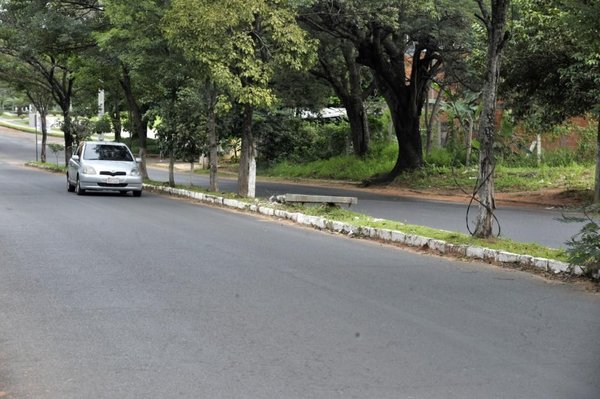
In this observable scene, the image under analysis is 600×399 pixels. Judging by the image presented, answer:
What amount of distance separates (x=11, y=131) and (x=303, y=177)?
56796mm

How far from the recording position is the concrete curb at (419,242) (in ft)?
28.3

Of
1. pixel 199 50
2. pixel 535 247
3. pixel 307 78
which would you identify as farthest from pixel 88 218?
pixel 307 78

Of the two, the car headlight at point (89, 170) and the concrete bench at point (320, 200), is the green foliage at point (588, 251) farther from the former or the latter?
the car headlight at point (89, 170)

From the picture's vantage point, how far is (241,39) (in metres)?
16.5

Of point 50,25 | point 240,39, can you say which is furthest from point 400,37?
point 50,25

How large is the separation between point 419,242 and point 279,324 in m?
5.07

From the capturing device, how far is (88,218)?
13.6 meters

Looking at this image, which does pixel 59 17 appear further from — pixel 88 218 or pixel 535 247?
pixel 535 247

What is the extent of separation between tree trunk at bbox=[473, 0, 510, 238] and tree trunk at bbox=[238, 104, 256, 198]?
8.71 metres

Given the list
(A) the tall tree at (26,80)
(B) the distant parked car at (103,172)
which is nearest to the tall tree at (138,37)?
(B) the distant parked car at (103,172)

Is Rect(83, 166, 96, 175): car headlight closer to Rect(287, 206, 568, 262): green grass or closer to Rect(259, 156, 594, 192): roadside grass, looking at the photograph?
Rect(287, 206, 568, 262): green grass

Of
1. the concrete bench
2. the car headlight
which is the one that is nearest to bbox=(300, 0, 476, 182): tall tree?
the concrete bench

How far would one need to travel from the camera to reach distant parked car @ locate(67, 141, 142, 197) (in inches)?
755

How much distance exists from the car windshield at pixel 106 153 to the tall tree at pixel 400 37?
23.2 feet
